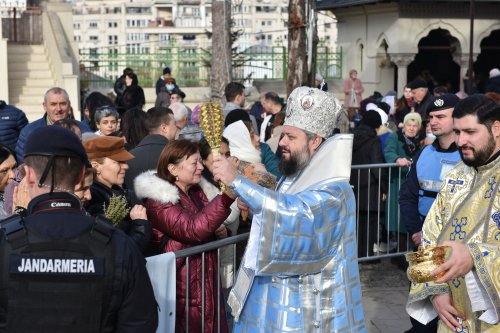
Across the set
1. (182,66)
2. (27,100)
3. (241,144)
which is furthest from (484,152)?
(182,66)

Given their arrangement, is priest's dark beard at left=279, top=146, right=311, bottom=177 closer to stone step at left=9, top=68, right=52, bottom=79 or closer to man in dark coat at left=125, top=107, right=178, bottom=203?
man in dark coat at left=125, top=107, right=178, bottom=203

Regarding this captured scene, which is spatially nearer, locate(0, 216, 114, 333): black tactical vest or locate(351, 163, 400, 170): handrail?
locate(0, 216, 114, 333): black tactical vest

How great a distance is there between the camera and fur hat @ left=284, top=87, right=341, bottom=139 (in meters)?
4.45

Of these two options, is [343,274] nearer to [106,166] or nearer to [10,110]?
[106,166]

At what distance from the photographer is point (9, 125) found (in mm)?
10000

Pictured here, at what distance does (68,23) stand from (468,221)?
2458cm

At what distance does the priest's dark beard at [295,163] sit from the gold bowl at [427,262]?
71 centimetres

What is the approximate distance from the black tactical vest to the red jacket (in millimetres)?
1784

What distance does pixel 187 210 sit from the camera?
5406mm

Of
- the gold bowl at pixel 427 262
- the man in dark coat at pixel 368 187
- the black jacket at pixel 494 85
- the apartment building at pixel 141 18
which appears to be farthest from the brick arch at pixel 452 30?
the apartment building at pixel 141 18

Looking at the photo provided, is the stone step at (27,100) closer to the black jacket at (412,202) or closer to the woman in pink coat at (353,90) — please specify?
the woman in pink coat at (353,90)

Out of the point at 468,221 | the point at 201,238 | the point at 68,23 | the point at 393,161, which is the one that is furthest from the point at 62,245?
the point at 68,23

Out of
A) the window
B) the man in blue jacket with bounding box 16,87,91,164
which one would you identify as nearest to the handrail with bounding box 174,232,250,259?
the man in blue jacket with bounding box 16,87,91,164

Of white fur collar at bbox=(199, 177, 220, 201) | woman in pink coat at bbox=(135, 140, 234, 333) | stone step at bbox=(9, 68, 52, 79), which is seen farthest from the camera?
stone step at bbox=(9, 68, 52, 79)
